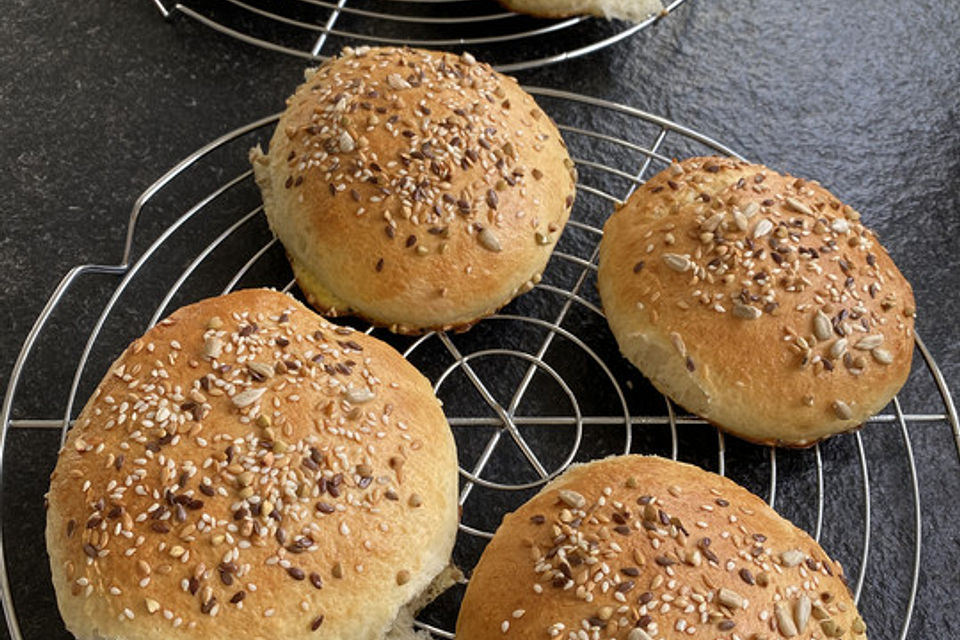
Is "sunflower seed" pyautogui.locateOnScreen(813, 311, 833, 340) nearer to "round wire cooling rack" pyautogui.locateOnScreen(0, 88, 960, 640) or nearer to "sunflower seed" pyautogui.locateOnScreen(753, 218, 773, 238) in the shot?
"sunflower seed" pyautogui.locateOnScreen(753, 218, 773, 238)

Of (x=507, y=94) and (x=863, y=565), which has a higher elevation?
(x=507, y=94)

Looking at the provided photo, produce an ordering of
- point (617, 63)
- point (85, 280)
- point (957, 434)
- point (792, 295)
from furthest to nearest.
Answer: point (617, 63) < point (85, 280) < point (957, 434) < point (792, 295)

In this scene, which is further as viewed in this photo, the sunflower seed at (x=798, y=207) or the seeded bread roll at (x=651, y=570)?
the sunflower seed at (x=798, y=207)

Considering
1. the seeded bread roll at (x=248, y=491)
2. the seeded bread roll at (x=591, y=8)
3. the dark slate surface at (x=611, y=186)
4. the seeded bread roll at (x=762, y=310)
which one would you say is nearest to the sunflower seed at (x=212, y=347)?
the seeded bread roll at (x=248, y=491)

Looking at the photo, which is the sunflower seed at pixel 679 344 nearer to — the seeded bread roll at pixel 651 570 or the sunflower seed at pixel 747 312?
the sunflower seed at pixel 747 312

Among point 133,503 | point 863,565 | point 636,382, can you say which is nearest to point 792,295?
point 636,382

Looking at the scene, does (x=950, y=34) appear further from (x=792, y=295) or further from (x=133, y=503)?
(x=133, y=503)

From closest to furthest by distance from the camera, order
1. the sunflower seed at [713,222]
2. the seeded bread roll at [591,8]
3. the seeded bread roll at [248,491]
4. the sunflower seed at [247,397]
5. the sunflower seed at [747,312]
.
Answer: the seeded bread roll at [248,491] < the sunflower seed at [247,397] < the sunflower seed at [747,312] < the sunflower seed at [713,222] < the seeded bread roll at [591,8]
